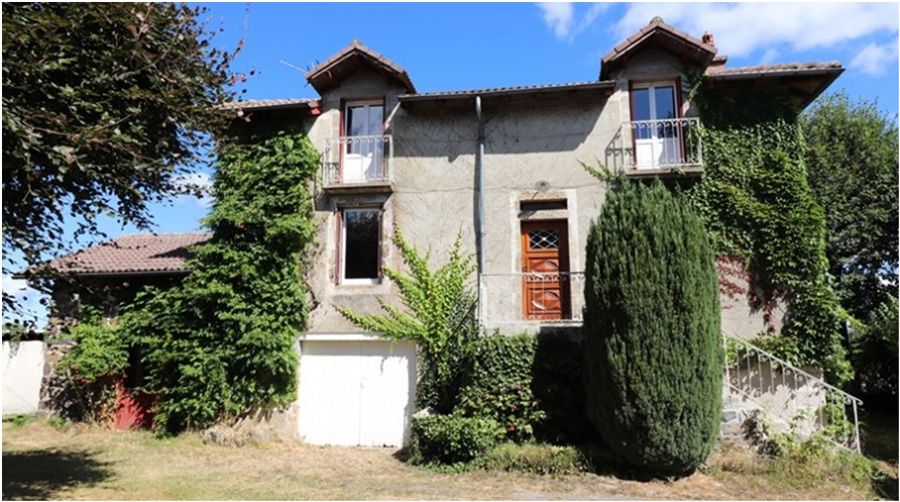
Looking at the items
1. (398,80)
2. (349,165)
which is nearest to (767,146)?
(398,80)

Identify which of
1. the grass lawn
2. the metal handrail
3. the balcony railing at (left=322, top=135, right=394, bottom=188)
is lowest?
the grass lawn

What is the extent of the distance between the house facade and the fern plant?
0.77ft

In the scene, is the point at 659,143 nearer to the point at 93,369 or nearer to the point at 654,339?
the point at 654,339

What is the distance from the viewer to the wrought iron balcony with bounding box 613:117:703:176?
12.0 metres

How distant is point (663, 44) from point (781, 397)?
706 centimetres

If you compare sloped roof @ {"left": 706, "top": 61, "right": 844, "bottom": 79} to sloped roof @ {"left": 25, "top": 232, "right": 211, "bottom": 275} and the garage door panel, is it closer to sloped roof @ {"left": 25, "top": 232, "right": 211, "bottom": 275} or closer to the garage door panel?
the garage door panel

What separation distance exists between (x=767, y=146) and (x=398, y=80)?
748cm

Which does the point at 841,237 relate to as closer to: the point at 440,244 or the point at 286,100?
the point at 440,244

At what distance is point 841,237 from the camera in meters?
15.6

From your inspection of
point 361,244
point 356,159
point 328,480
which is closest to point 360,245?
point 361,244

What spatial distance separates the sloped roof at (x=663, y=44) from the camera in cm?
1191

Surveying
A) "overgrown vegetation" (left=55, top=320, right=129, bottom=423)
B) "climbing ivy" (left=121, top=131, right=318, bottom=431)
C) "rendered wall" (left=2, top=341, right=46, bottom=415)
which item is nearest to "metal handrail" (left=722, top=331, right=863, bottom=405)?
"climbing ivy" (left=121, top=131, right=318, bottom=431)

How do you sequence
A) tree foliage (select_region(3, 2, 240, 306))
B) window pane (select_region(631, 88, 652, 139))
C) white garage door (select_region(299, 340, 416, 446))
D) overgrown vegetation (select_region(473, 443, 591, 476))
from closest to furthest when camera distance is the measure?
tree foliage (select_region(3, 2, 240, 306))
overgrown vegetation (select_region(473, 443, 591, 476))
white garage door (select_region(299, 340, 416, 446))
window pane (select_region(631, 88, 652, 139))

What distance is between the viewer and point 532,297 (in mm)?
12516
